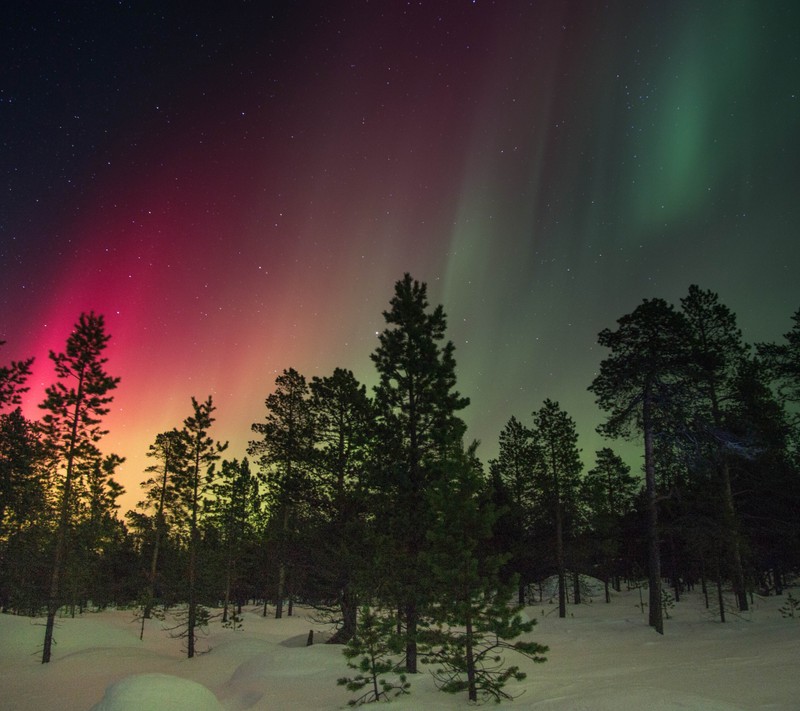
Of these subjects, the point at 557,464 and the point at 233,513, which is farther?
the point at 233,513

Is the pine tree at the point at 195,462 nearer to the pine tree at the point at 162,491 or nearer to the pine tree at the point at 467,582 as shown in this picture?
the pine tree at the point at 162,491

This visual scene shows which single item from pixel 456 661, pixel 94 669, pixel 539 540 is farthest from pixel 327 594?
pixel 539 540

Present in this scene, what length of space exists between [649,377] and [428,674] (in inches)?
649

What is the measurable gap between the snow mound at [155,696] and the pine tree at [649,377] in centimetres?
2001

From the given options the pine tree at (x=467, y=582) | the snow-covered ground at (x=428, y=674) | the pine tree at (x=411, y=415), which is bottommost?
the snow-covered ground at (x=428, y=674)

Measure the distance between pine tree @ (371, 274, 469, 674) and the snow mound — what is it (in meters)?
7.43

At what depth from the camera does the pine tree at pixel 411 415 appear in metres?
18.7

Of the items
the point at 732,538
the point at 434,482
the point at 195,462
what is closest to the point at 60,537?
the point at 195,462

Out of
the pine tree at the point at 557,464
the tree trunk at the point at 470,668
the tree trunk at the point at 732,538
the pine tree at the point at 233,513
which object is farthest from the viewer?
the pine tree at the point at 233,513

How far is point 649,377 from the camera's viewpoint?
946 inches

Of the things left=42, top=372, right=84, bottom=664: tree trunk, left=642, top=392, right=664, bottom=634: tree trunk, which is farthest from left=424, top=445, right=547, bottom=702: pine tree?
left=42, top=372, right=84, bottom=664: tree trunk

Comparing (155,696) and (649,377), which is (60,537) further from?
(649,377)

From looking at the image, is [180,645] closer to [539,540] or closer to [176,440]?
[176,440]

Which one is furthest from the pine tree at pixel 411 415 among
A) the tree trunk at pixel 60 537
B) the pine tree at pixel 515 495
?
the pine tree at pixel 515 495
